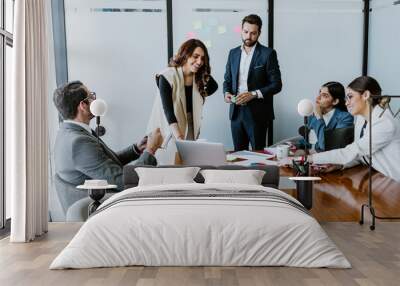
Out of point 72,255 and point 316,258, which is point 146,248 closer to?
point 72,255

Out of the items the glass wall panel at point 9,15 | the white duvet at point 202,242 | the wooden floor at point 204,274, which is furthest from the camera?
the glass wall panel at point 9,15

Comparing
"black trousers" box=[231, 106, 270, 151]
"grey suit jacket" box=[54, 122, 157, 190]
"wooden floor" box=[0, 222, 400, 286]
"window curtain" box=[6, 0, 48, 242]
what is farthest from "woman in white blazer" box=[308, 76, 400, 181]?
"window curtain" box=[6, 0, 48, 242]

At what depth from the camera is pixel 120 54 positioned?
5.99m

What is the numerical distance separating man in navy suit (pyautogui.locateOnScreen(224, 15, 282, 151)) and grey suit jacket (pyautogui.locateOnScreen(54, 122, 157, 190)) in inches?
43.5

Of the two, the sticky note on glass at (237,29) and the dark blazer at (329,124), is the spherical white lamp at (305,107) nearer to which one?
the dark blazer at (329,124)

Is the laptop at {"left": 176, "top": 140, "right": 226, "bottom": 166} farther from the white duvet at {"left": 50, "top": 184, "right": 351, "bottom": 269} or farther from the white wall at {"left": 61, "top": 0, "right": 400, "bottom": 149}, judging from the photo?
the white duvet at {"left": 50, "top": 184, "right": 351, "bottom": 269}

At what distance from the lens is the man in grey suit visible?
19.2 ft

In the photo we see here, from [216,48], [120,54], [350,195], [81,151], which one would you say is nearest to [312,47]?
[216,48]

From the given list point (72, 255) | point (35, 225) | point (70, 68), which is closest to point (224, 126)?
point (70, 68)

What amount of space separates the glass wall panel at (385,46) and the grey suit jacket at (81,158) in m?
2.77

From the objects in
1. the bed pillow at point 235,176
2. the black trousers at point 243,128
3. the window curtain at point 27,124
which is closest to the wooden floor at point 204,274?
the window curtain at point 27,124

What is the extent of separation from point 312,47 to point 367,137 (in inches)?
47.5

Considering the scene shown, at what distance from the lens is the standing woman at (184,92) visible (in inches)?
234

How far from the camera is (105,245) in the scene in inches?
147
